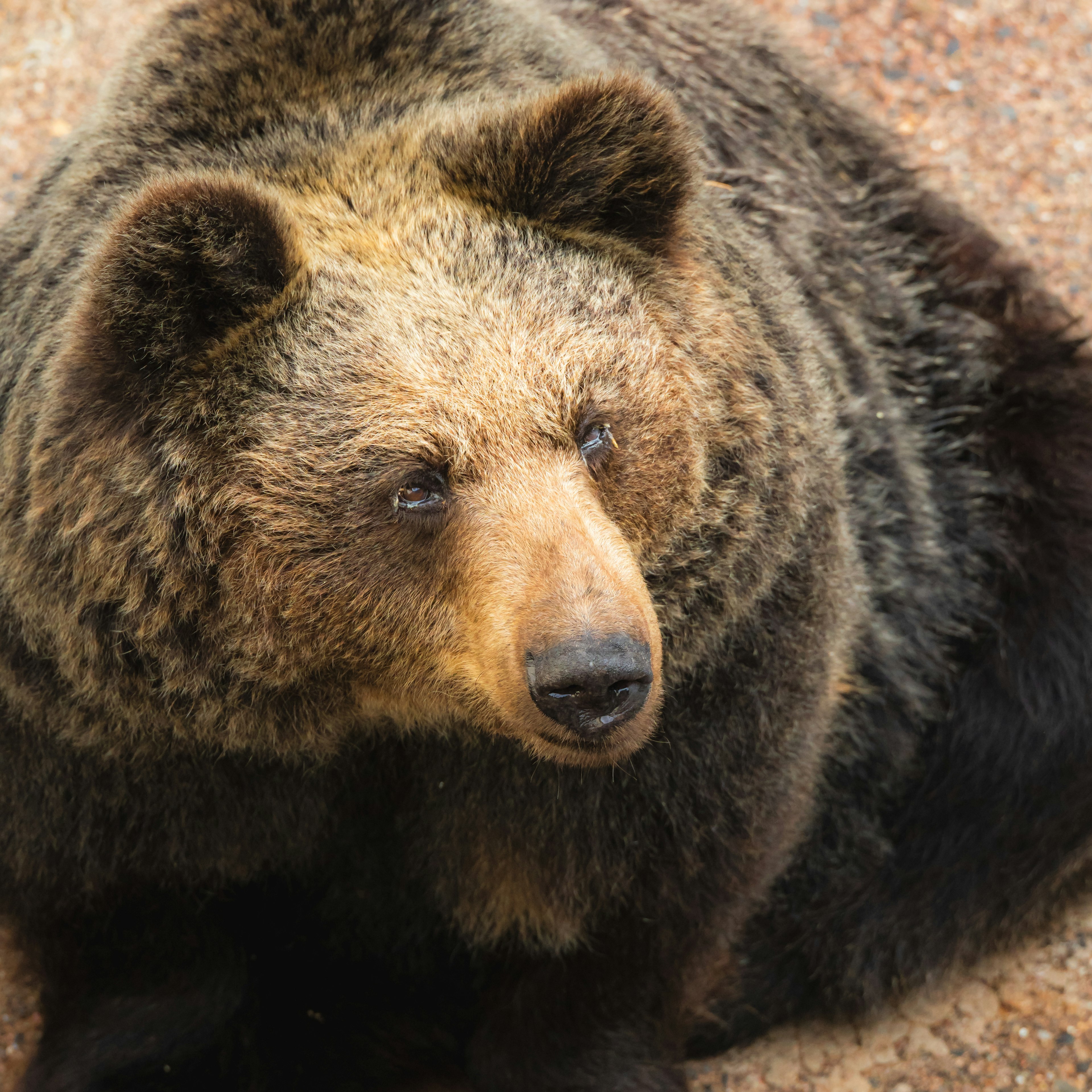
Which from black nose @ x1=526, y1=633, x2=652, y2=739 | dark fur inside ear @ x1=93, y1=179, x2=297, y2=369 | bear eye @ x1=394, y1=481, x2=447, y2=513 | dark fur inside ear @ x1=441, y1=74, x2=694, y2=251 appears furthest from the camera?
dark fur inside ear @ x1=441, y1=74, x2=694, y2=251

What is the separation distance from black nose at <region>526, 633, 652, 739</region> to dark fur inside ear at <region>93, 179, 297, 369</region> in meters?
0.87

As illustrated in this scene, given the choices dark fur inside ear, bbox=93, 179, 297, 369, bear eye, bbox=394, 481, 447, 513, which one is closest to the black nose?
bear eye, bbox=394, 481, 447, 513

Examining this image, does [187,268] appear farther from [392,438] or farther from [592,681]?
[592,681]

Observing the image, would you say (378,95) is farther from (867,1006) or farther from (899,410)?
(867,1006)

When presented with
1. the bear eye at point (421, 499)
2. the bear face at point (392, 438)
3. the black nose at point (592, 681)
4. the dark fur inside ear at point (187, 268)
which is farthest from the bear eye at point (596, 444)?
the dark fur inside ear at point (187, 268)

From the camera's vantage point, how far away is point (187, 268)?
2.50m

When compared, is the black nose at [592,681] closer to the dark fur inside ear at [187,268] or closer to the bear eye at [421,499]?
the bear eye at [421,499]

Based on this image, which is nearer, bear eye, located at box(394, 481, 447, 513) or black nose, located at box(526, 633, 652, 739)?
black nose, located at box(526, 633, 652, 739)

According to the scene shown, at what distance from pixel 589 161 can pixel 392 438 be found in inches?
27.7

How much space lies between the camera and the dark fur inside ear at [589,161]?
270 cm

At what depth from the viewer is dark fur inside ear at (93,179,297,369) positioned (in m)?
2.42

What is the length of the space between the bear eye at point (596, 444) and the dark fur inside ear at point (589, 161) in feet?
1.51

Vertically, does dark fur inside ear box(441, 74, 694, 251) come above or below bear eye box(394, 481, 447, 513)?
above

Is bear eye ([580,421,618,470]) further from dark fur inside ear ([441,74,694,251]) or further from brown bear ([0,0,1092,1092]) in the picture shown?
dark fur inside ear ([441,74,694,251])
